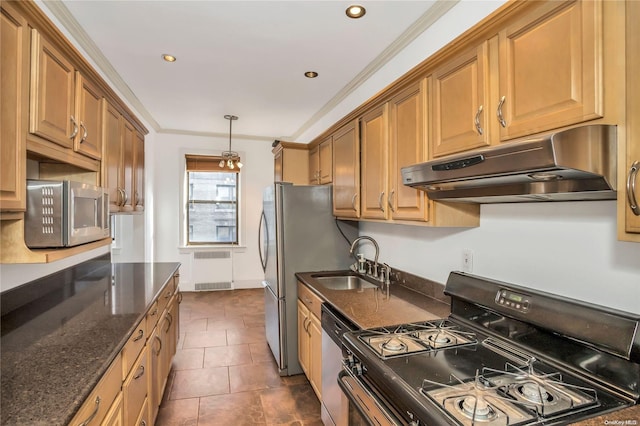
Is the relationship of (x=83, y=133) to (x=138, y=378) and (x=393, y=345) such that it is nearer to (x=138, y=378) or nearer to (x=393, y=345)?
(x=138, y=378)

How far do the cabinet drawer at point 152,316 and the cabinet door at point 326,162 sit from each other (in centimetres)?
180

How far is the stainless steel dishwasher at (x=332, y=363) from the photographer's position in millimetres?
1902

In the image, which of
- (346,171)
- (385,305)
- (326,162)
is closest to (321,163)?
(326,162)

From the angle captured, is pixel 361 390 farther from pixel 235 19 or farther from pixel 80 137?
pixel 235 19

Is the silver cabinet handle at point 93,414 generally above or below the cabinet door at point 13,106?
below

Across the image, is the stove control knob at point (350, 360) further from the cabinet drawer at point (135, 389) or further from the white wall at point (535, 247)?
the cabinet drawer at point (135, 389)

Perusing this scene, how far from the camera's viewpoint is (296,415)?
95.0 inches

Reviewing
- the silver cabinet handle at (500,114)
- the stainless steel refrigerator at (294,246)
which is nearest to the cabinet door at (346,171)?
the stainless steel refrigerator at (294,246)

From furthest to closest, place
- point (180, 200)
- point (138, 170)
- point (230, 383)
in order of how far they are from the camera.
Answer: point (180, 200)
point (138, 170)
point (230, 383)

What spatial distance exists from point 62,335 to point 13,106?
1016mm

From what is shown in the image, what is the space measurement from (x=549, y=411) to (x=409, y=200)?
1160 millimetres

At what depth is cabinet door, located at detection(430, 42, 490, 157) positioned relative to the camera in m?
1.42

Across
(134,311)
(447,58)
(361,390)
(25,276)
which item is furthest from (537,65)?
(25,276)

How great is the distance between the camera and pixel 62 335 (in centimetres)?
156
